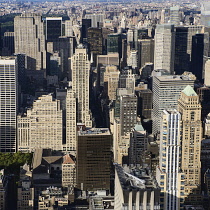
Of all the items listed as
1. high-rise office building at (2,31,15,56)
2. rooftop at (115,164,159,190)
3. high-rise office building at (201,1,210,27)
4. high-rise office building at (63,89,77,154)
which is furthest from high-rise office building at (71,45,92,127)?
high-rise office building at (201,1,210,27)

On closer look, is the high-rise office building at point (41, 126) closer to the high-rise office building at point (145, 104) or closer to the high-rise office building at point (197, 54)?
the high-rise office building at point (145, 104)

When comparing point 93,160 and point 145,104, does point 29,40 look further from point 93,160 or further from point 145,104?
point 93,160

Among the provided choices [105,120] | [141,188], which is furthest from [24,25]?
[141,188]

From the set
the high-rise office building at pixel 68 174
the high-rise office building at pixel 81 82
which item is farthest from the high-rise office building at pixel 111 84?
the high-rise office building at pixel 68 174

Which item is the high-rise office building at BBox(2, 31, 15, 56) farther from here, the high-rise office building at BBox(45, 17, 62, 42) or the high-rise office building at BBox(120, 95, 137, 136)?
the high-rise office building at BBox(120, 95, 137, 136)

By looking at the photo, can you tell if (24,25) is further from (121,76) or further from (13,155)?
(13,155)

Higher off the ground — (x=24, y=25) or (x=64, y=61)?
(x=24, y=25)

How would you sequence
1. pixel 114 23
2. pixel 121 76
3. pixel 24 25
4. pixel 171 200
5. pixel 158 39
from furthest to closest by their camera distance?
pixel 114 23 < pixel 24 25 < pixel 158 39 < pixel 121 76 < pixel 171 200
